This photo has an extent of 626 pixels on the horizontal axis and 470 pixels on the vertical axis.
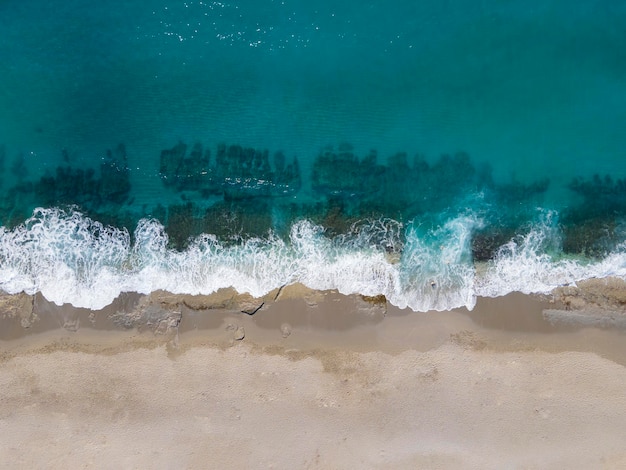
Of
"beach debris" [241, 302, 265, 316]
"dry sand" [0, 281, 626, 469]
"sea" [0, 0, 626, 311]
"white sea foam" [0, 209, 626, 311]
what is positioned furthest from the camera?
"sea" [0, 0, 626, 311]

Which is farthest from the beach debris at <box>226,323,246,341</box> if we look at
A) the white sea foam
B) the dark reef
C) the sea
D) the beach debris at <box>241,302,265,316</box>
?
the dark reef

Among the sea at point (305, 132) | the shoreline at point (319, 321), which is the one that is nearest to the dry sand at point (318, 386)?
the shoreline at point (319, 321)

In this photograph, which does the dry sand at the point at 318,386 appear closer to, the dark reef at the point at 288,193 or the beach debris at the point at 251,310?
the beach debris at the point at 251,310

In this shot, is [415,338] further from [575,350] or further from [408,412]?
[575,350]

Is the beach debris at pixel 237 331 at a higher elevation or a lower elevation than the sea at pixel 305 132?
lower

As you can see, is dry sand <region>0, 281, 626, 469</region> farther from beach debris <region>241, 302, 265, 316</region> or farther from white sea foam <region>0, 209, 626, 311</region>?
white sea foam <region>0, 209, 626, 311</region>

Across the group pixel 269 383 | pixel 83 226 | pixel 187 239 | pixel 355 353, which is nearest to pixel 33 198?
pixel 83 226
